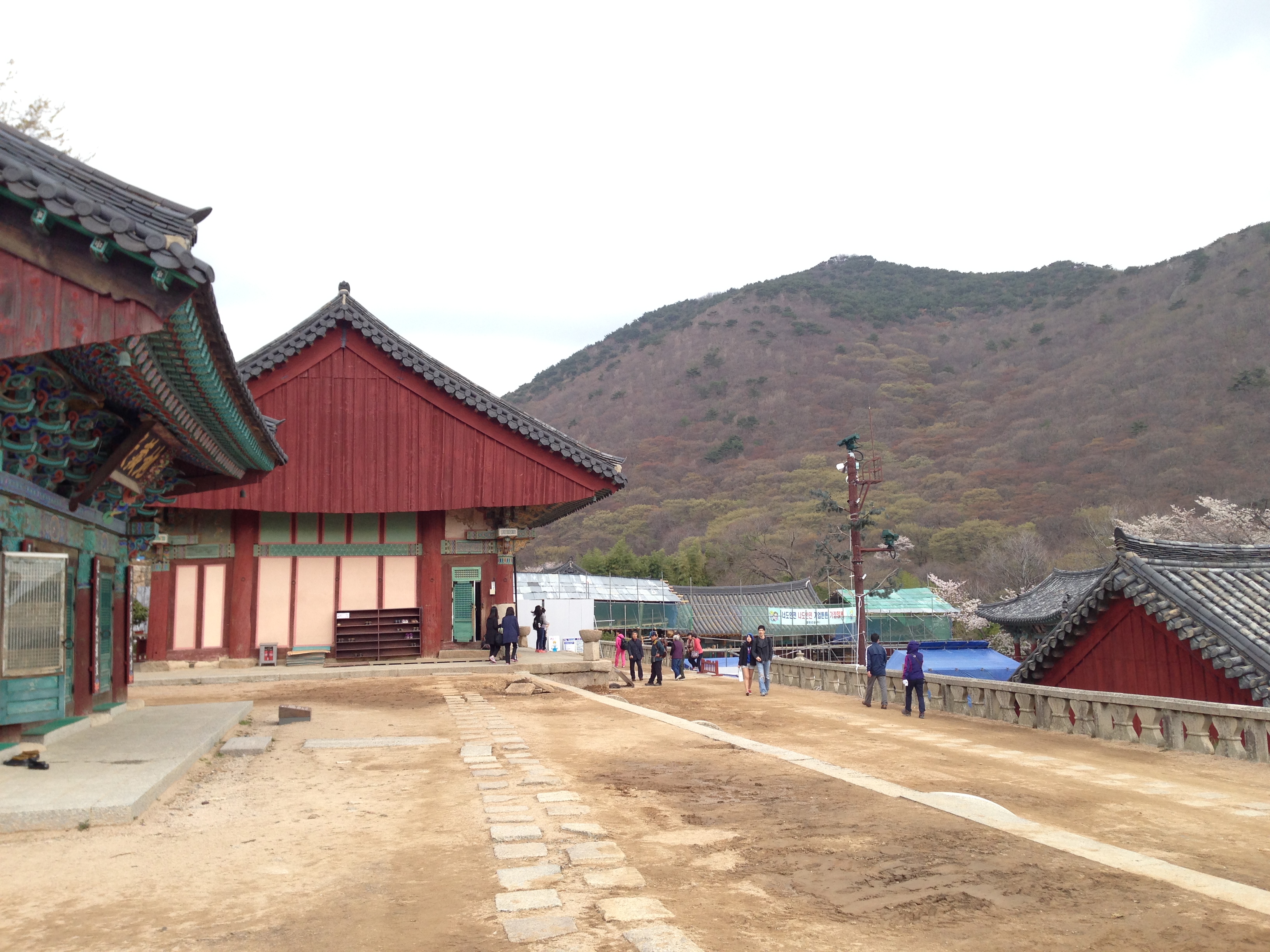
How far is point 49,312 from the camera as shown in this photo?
673cm

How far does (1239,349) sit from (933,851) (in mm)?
92366

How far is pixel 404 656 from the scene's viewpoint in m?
24.3

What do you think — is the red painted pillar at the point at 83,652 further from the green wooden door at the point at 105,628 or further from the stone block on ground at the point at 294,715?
the stone block on ground at the point at 294,715

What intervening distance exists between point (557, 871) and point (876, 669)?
15242 mm

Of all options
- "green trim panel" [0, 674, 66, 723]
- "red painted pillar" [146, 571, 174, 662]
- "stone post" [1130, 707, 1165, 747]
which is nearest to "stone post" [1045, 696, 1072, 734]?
"stone post" [1130, 707, 1165, 747]

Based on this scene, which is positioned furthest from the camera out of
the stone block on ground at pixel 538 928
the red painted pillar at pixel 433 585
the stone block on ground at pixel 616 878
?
the red painted pillar at pixel 433 585

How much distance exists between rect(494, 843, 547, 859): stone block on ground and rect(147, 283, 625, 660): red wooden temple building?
17.7 m

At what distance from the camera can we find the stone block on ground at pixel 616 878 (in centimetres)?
569

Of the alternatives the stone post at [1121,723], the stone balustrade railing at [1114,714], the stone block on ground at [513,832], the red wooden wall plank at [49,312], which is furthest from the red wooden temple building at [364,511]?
the stone block on ground at [513,832]

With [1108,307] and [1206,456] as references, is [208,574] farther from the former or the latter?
[1108,307]

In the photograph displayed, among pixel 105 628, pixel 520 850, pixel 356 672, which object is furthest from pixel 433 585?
pixel 520 850

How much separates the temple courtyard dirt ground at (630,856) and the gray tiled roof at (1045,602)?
26337 mm

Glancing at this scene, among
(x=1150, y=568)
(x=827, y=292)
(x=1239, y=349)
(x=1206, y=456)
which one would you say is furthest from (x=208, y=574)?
(x=827, y=292)

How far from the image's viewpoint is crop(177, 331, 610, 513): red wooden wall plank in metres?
23.5
